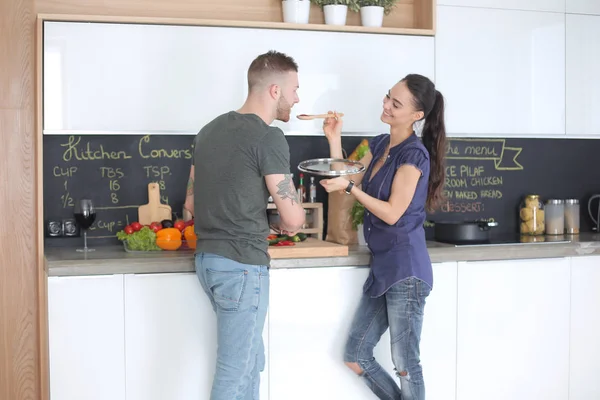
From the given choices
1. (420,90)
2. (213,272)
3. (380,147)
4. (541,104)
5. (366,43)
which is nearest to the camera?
(213,272)

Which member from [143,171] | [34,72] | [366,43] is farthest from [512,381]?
[34,72]

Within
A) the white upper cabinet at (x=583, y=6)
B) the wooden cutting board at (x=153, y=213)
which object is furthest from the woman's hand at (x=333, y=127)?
the white upper cabinet at (x=583, y=6)

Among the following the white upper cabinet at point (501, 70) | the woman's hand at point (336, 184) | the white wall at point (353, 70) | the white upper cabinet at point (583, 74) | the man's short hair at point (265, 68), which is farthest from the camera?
the white upper cabinet at point (583, 74)

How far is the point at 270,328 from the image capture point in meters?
3.10

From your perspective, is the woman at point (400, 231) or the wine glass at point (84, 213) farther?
the wine glass at point (84, 213)

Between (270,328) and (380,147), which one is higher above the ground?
(380,147)

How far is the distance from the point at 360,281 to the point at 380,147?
572 millimetres

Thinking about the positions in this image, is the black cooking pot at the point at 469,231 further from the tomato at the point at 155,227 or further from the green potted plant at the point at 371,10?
the tomato at the point at 155,227

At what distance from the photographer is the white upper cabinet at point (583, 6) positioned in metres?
3.75

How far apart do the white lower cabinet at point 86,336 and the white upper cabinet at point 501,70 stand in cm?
176

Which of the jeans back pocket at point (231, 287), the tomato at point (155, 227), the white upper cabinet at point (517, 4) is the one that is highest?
the white upper cabinet at point (517, 4)

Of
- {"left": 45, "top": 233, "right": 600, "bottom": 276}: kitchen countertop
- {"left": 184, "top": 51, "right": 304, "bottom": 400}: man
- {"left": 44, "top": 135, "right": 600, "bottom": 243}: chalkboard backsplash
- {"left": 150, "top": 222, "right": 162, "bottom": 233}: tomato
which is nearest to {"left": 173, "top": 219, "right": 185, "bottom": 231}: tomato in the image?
{"left": 150, "top": 222, "right": 162, "bottom": 233}: tomato

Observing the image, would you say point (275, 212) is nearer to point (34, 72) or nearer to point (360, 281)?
point (360, 281)

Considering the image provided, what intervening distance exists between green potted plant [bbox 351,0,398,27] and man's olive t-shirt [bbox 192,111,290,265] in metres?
1.13
